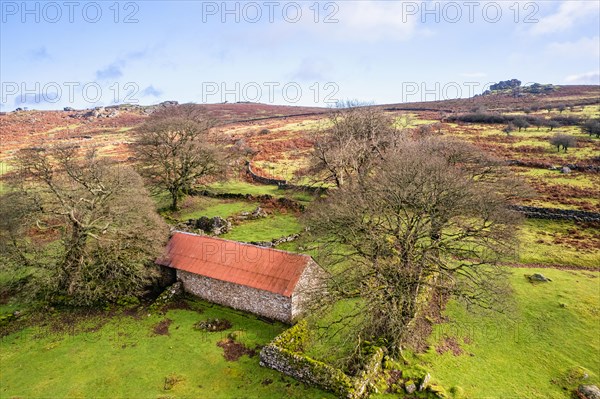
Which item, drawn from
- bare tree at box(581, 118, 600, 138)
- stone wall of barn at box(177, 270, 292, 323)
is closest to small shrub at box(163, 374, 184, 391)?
stone wall of barn at box(177, 270, 292, 323)

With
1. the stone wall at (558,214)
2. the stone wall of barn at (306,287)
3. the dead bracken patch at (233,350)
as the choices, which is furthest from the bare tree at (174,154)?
the stone wall at (558,214)

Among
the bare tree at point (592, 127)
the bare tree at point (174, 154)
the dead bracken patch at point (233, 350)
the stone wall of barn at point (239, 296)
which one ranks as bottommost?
the dead bracken patch at point (233, 350)

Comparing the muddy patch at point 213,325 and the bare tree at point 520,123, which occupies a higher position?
the bare tree at point 520,123

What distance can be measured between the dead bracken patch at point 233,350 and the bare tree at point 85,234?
24.7 feet

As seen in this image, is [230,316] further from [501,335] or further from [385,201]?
[501,335]

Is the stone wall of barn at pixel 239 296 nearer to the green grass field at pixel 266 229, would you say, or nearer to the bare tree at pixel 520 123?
the green grass field at pixel 266 229

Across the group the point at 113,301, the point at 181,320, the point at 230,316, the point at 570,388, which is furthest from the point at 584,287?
the point at 113,301

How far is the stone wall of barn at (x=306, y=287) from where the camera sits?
20125mm

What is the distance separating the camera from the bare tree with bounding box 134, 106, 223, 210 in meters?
38.0

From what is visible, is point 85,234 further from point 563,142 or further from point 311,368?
point 563,142

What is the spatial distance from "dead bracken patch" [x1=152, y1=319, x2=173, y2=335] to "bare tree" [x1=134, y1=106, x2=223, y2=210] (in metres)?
20.8

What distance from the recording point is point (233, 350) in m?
19.0

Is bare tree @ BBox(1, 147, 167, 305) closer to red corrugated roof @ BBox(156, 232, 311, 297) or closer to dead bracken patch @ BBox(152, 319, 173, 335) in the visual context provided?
red corrugated roof @ BBox(156, 232, 311, 297)

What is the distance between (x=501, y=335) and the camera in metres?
20.4
